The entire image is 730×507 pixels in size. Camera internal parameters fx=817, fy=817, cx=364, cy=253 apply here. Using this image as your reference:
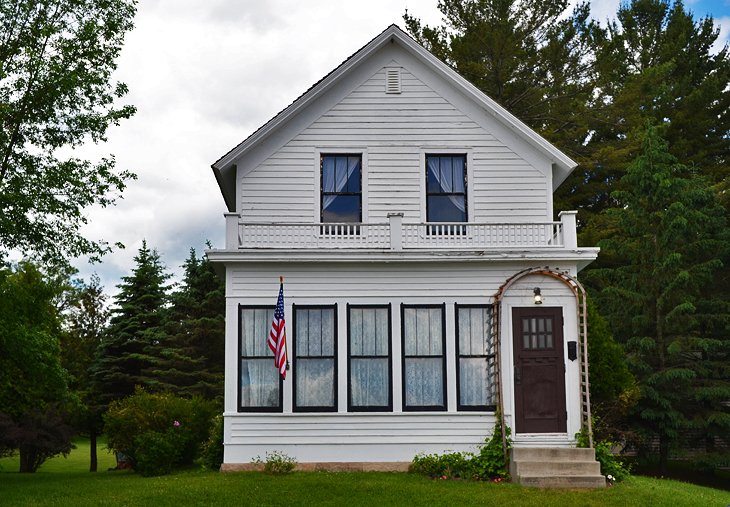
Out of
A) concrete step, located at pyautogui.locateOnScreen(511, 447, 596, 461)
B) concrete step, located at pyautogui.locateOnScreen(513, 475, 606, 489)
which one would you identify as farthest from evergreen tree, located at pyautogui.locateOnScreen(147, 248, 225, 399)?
concrete step, located at pyautogui.locateOnScreen(513, 475, 606, 489)

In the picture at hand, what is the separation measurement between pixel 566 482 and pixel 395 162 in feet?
25.1

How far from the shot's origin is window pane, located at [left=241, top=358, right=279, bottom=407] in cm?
1661

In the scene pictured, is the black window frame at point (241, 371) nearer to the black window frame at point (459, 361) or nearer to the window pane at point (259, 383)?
the window pane at point (259, 383)

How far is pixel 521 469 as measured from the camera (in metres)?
15.1

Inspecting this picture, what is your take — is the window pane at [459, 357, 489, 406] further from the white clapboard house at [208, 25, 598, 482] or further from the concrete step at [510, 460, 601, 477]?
the concrete step at [510, 460, 601, 477]

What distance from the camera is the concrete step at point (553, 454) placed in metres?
15.4

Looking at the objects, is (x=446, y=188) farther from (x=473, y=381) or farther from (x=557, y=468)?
(x=557, y=468)

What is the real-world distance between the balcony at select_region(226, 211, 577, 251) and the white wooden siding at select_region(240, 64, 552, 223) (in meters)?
0.59

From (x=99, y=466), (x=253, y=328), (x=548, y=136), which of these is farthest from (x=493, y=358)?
(x=99, y=466)

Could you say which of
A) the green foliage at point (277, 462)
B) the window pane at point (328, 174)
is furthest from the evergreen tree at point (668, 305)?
the green foliage at point (277, 462)

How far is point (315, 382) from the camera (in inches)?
661

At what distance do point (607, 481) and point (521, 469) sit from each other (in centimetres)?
173

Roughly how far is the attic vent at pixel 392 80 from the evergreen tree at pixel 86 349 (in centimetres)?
1152

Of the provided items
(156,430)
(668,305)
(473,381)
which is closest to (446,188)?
(473,381)
